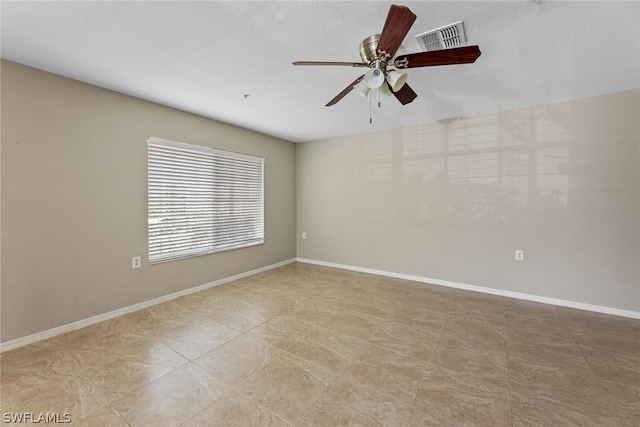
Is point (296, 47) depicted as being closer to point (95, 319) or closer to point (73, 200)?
point (73, 200)

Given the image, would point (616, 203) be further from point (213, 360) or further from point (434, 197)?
point (213, 360)

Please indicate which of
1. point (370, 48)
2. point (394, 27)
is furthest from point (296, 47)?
point (394, 27)

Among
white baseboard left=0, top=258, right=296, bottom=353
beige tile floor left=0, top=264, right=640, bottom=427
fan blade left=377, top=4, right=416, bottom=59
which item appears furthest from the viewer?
white baseboard left=0, top=258, right=296, bottom=353

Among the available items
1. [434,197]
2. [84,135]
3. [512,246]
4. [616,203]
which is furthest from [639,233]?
[84,135]

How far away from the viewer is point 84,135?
2.49 m

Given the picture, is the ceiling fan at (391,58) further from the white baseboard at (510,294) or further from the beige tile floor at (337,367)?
the white baseboard at (510,294)

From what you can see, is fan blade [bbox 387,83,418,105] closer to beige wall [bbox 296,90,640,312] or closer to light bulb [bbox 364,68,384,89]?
light bulb [bbox 364,68,384,89]

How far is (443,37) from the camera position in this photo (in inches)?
70.3

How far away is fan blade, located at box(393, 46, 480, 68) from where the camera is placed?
157 cm

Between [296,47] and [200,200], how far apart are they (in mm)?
2406

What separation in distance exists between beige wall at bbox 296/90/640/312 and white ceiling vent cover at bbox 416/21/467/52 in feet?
6.35

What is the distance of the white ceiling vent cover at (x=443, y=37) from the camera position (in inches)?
66.9

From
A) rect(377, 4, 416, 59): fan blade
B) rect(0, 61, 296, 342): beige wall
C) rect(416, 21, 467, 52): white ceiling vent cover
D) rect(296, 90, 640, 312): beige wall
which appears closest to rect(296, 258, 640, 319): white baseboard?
rect(296, 90, 640, 312): beige wall

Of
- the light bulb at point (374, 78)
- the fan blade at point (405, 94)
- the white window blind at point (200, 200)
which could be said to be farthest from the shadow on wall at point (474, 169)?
the light bulb at point (374, 78)
